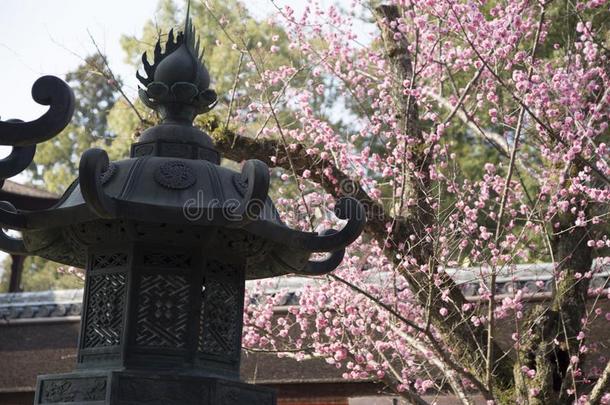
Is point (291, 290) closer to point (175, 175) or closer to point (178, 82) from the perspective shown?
point (178, 82)

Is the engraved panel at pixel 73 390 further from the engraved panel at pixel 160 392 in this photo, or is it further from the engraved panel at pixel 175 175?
the engraved panel at pixel 175 175

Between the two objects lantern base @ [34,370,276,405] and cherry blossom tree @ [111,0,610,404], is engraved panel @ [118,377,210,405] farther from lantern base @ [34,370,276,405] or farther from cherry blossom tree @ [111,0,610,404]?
cherry blossom tree @ [111,0,610,404]

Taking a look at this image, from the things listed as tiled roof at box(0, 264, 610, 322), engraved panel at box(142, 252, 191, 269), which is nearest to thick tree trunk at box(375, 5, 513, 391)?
tiled roof at box(0, 264, 610, 322)

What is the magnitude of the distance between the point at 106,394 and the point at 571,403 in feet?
15.5

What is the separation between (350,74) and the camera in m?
8.55

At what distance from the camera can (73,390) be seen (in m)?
3.10

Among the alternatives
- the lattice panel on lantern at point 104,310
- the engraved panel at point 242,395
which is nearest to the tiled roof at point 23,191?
the lattice panel on lantern at point 104,310

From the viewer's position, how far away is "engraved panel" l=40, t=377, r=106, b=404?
303cm

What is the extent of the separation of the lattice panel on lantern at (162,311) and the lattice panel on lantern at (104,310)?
3.4 inches

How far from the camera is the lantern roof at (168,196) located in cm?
300

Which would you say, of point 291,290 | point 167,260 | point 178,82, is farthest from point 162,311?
point 291,290

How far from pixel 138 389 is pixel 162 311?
329mm

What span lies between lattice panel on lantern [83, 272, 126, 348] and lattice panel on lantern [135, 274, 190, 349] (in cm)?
9

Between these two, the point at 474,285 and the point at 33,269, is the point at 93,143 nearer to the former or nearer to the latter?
the point at 33,269
